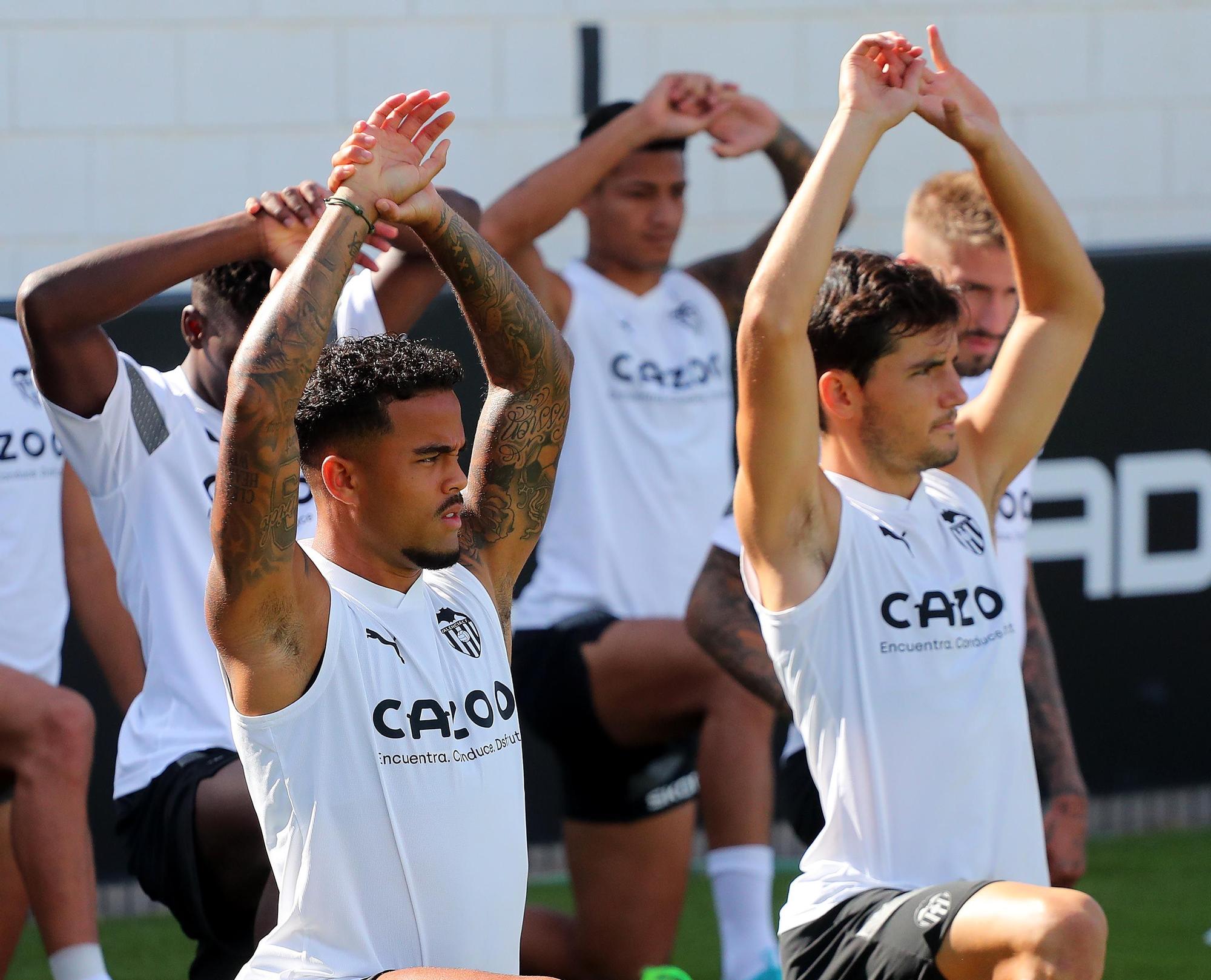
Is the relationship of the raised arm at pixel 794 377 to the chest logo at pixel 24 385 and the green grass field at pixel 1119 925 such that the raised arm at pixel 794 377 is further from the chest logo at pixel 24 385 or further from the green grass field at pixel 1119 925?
the green grass field at pixel 1119 925

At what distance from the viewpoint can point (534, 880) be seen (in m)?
5.89

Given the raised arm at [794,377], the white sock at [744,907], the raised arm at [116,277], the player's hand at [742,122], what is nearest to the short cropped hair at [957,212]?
→ the player's hand at [742,122]

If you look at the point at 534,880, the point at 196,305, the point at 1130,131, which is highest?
the point at 1130,131

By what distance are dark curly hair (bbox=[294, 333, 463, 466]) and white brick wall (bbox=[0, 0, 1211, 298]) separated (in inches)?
129

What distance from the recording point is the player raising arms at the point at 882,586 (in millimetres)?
3129

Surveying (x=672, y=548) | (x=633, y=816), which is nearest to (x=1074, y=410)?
(x=672, y=548)

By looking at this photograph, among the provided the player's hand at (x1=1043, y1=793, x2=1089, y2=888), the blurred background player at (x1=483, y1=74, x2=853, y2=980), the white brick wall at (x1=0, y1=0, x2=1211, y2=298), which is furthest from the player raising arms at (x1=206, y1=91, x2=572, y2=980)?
the white brick wall at (x1=0, y1=0, x2=1211, y2=298)

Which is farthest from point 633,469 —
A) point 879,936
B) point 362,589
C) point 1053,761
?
point 362,589

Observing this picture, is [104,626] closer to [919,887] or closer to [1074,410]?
[919,887]

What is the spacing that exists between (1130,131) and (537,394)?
4.26 m

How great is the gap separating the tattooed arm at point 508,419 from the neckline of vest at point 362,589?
224 mm

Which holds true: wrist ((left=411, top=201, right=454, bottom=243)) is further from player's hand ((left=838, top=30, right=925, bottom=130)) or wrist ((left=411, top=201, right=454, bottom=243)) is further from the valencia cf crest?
player's hand ((left=838, top=30, right=925, bottom=130))

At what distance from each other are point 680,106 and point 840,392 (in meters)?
1.63

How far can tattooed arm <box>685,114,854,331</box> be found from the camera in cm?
522
